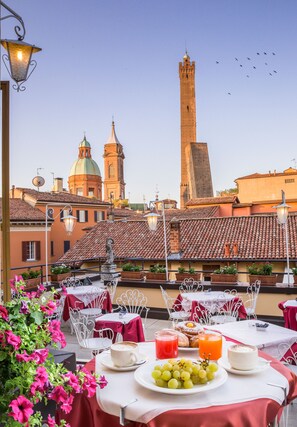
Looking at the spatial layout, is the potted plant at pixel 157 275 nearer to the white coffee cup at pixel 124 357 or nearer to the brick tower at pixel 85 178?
the white coffee cup at pixel 124 357

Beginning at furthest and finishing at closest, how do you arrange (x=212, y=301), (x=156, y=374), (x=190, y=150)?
(x=190, y=150) → (x=212, y=301) → (x=156, y=374)

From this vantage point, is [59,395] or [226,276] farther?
[226,276]

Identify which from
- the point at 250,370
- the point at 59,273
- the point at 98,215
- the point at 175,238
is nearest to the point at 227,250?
the point at 175,238

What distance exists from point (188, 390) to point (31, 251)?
24.3 meters

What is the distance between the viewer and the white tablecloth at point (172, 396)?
176 centimetres

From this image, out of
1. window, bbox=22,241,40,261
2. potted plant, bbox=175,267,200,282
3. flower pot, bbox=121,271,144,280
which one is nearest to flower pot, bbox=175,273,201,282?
potted plant, bbox=175,267,200,282

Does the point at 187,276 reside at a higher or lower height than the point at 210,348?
lower

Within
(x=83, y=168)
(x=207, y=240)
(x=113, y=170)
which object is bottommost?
(x=207, y=240)

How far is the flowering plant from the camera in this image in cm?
131

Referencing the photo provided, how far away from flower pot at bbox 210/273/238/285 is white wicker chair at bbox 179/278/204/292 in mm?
339

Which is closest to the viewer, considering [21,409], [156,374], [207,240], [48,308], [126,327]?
[21,409]

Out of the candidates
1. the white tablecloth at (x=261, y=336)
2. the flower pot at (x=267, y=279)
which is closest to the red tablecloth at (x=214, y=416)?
the white tablecloth at (x=261, y=336)

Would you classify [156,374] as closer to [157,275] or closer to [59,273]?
[157,275]

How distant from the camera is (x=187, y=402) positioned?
1.79m
